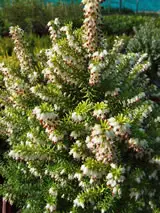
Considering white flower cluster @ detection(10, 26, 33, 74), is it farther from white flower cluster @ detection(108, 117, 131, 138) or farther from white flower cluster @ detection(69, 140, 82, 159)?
white flower cluster @ detection(108, 117, 131, 138)

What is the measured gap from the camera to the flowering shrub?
350 cm

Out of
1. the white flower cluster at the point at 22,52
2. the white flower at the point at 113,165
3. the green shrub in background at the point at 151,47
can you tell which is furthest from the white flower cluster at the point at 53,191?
the green shrub in background at the point at 151,47

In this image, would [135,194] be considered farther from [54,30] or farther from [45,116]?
[54,30]

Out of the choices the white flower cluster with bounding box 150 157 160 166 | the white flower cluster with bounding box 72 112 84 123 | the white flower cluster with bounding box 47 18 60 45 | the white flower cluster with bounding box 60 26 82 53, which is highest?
the white flower cluster with bounding box 60 26 82 53

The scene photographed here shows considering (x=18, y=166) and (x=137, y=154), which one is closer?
(x=137, y=154)

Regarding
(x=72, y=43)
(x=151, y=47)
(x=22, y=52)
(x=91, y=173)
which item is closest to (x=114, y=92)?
(x=72, y=43)

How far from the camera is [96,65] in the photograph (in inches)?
146

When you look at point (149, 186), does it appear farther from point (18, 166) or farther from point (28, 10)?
point (28, 10)

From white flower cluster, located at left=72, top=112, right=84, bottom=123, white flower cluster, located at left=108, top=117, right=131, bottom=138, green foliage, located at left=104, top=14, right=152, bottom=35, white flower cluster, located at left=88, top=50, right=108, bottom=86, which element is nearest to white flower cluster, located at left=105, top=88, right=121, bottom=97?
white flower cluster, located at left=88, top=50, right=108, bottom=86

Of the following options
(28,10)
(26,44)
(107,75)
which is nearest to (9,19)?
(28,10)

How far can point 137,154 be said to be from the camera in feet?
12.3

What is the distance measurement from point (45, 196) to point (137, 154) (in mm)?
909

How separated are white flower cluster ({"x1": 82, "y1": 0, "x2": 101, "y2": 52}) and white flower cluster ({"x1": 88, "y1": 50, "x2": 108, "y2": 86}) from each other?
257 millimetres

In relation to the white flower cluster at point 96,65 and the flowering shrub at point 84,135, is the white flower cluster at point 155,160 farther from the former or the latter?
the white flower cluster at point 96,65
